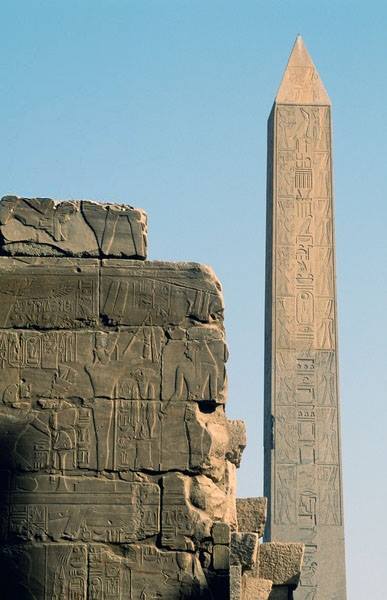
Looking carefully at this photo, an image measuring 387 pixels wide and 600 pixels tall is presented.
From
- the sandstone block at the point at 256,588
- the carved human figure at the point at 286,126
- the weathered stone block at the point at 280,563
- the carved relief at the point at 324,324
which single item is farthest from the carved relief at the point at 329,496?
the sandstone block at the point at 256,588

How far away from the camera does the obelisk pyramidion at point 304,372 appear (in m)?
15.2

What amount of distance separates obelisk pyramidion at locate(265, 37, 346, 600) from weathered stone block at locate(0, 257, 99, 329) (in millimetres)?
7658

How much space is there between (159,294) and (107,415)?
0.60 m

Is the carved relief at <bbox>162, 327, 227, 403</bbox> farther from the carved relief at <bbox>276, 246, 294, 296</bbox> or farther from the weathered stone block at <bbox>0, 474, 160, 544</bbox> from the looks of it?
the carved relief at <bbox>276, 246, 294, 296</bbox>

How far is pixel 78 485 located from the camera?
293 inches

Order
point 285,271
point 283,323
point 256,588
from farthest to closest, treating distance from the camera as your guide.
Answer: point 285,271
point 283,323
point 256,588

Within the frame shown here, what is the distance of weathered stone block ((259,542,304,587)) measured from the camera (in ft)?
27.9

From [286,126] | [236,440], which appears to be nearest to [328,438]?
[286,126]

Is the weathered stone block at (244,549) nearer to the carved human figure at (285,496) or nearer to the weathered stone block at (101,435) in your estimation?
the weathered stone block at (101,435)

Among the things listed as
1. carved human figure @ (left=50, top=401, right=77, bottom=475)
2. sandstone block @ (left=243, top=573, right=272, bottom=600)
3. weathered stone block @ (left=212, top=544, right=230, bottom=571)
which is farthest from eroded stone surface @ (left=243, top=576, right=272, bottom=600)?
carved human figure @ (left=50, top=401, right=77, bottom=475)

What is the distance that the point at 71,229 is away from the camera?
7.79 meters

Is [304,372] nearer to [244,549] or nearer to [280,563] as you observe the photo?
[280,563]

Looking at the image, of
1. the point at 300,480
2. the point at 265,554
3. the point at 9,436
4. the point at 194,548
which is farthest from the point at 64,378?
the point at 300,480

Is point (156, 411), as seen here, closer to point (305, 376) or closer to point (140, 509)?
point (140, 509)
